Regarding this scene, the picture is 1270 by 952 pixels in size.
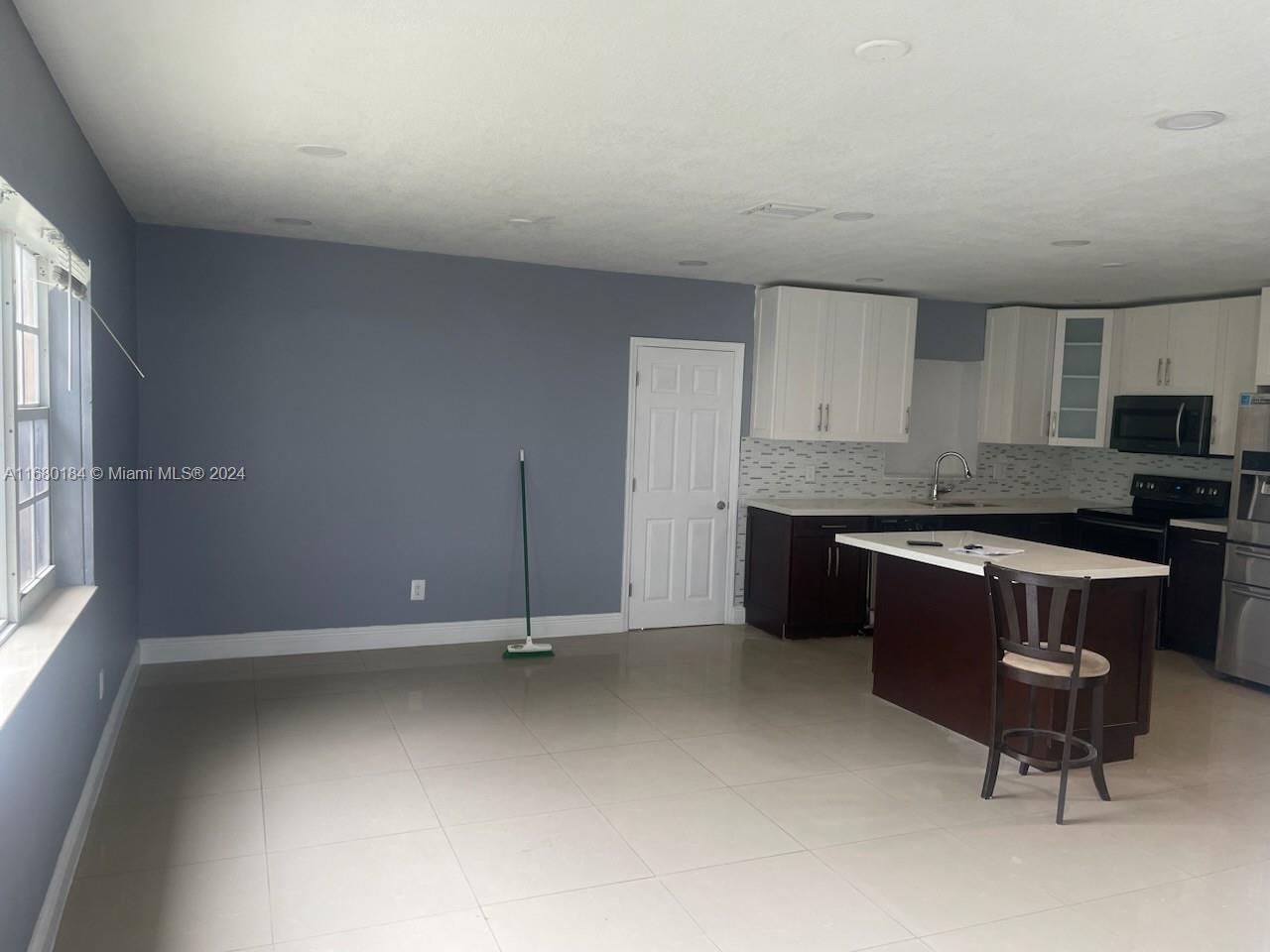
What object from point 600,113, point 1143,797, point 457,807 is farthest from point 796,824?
point 600,113

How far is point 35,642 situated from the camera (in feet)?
8.83

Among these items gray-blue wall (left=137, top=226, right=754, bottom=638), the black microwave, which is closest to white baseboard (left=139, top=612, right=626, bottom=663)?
gray-blue wall (left=137, top=226, right=754, bottom=638)

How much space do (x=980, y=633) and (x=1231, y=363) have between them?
10.4 feet

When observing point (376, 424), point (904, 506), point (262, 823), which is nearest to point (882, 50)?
point (262, 823)

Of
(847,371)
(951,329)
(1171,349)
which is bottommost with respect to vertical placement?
(847,371)

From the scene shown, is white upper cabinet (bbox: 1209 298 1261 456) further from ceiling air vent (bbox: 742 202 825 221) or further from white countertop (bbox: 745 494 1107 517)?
ceiling air vent (bbox: 742 202 825 221)

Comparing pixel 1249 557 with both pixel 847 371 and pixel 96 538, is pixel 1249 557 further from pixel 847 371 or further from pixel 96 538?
pixel 96 538

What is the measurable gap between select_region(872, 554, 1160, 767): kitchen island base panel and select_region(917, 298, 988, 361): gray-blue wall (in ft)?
9.03

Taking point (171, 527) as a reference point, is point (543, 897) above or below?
below

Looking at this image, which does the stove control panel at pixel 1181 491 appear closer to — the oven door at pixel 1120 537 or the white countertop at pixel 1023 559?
the oven door at pixel 1120 537

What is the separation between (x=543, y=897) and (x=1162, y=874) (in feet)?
6.66

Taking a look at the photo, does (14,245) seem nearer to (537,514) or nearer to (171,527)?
(171,527)

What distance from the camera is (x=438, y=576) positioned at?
5695 mm

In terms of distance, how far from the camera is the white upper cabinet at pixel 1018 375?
6.87 m
